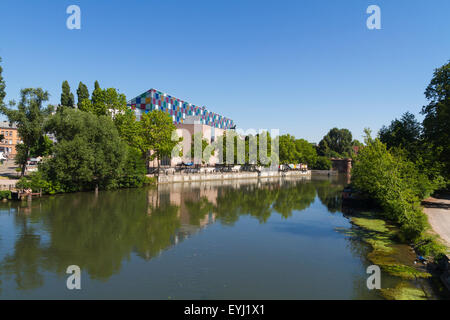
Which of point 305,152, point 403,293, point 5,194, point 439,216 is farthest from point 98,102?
point 305,152

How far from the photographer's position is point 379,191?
78.3ft

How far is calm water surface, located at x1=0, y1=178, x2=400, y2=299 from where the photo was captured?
468 inches

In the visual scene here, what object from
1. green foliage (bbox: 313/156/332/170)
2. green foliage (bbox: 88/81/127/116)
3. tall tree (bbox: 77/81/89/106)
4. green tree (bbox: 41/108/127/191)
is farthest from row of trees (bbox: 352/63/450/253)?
green foliage (bbox: 313/156/332/170)

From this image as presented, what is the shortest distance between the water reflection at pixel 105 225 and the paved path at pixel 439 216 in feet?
30.0

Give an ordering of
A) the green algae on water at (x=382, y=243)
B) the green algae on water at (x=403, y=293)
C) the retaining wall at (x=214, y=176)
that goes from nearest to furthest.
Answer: the green algae on water at (x=403, y=293)
the green algae on water at (x=382, y=243)
the retaining wall at (x=214, y=176)

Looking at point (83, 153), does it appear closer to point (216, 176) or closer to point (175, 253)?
point (175, 253)

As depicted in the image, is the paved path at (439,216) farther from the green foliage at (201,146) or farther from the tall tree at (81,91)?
the tall tree at (81,91)

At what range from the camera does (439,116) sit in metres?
27.6

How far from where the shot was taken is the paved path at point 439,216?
19594 mm

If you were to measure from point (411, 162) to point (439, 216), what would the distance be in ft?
17.4

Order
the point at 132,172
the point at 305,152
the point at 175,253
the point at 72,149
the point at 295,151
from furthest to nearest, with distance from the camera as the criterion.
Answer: the point at 305,152 < the point at 295,151 < the point at 132,172 < the point at 72,149 < the point at 175,253

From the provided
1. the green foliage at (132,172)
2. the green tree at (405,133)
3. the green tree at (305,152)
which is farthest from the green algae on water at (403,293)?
the green tree at (305,152)
